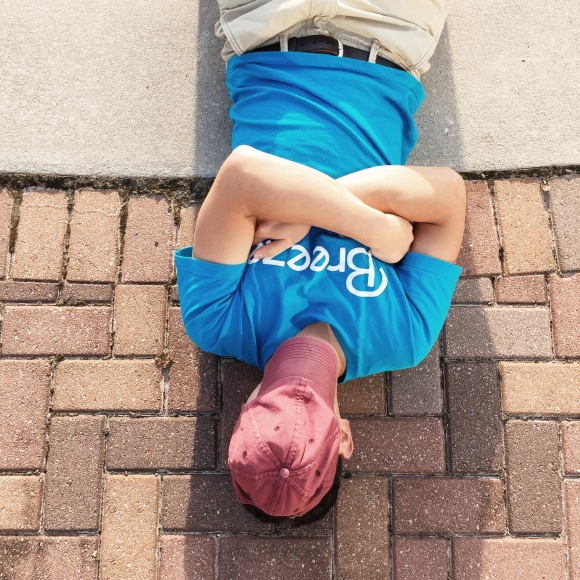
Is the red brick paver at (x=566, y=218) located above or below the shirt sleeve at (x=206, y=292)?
above

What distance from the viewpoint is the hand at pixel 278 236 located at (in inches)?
69.3

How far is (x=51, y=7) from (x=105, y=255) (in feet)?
3.41

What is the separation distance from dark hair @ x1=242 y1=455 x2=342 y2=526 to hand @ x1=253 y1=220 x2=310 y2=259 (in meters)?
0.65

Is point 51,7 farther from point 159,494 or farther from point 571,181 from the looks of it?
point 571,181

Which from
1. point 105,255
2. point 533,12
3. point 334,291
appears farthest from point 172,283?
point 533,12

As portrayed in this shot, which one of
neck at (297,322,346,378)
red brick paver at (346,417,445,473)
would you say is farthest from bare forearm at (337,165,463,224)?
red brick paver at (346,417,445,473)

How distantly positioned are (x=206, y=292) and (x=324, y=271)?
0.34 meters

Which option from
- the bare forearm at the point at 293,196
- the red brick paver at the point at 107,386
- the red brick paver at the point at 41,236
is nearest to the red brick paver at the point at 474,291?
the bare forearm at the point at 293,196

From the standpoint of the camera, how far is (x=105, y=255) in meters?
2.20

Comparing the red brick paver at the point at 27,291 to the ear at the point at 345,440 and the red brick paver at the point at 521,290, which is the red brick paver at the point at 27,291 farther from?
the red brick paver at the point at 521,290

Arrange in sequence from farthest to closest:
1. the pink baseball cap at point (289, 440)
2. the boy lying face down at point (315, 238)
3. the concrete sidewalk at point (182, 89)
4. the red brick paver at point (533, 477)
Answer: the concrete sidewalk at point (182, 89), the red brick paver at point (533, 477), the boy lying face down at point (315, 238), the pink baseball cap at point (289, 440)

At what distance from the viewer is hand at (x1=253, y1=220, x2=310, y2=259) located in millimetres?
1759

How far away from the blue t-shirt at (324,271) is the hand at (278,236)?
0.02 metres

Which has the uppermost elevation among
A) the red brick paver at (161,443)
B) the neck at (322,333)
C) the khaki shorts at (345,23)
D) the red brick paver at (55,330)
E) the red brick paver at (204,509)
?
the khaki shorts at (345,23)
